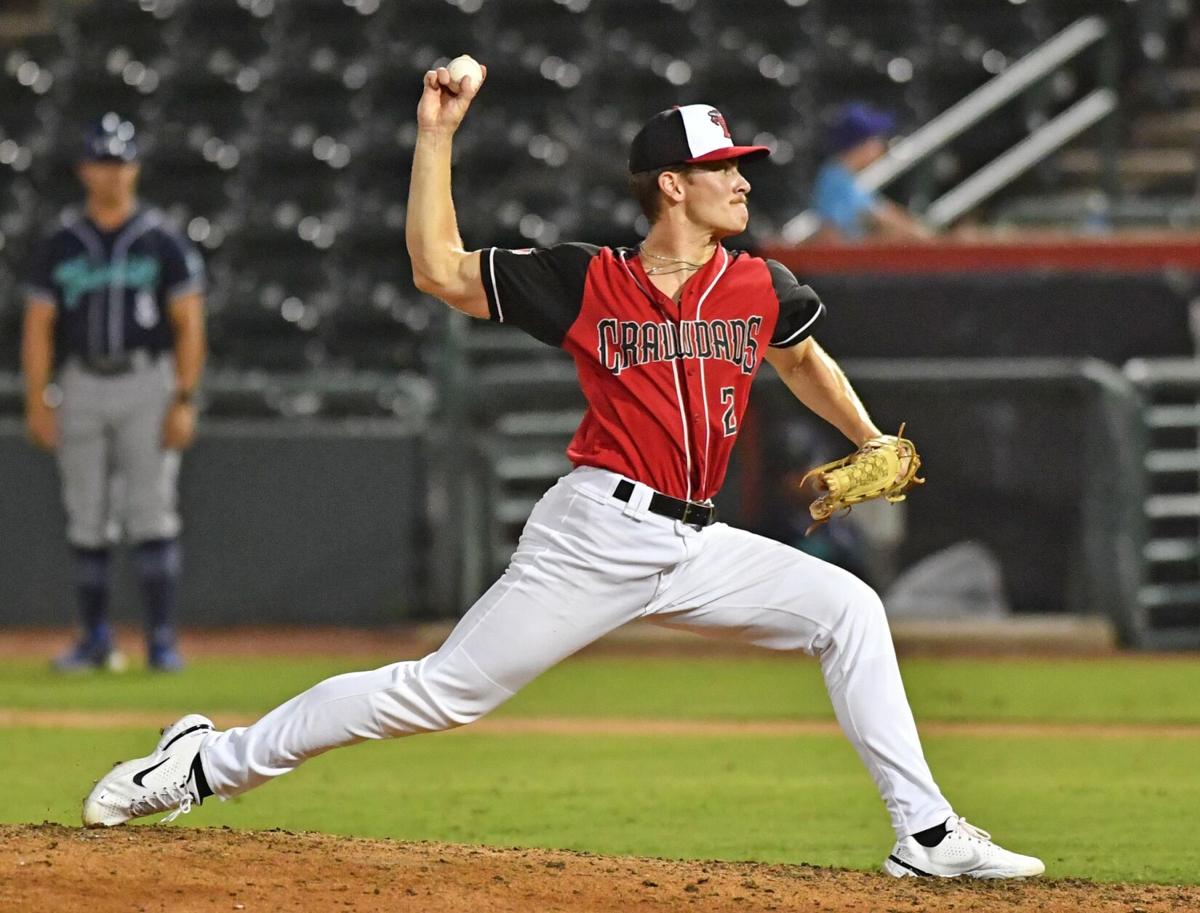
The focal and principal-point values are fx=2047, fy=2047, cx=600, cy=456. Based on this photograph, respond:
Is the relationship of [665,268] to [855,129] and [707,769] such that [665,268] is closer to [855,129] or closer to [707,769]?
[707,769]

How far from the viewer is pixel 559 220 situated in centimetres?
1327

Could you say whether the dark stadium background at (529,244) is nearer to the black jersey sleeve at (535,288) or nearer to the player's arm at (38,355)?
the player's arm at (38,355)

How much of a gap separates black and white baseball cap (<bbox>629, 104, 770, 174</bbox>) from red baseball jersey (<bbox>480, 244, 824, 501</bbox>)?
23 centimetres

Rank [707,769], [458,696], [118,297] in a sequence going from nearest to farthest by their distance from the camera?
1. [458,696]
2. [707,769]
3. [118,297]

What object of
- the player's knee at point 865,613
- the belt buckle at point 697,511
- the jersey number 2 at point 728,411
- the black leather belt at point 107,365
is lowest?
the player's knee at point 865,613

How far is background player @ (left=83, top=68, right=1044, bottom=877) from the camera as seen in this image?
4.32m

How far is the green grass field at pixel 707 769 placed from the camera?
5.29 meters

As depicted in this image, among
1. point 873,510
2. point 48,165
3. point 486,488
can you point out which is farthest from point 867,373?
point 48,165

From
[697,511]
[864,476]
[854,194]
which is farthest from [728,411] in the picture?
[854,194]

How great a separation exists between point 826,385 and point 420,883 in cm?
145

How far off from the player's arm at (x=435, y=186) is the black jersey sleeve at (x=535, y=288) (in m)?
0.09

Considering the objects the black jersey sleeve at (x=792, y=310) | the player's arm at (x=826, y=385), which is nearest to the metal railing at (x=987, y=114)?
the player's arm at (x=826, y=385)

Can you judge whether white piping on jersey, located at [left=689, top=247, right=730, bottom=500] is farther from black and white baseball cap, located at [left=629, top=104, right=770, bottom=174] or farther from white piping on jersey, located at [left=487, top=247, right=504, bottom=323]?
white piping on jersey, located at [left=487, top=247, right=504, bottom=323]

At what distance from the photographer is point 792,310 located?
180 inches
